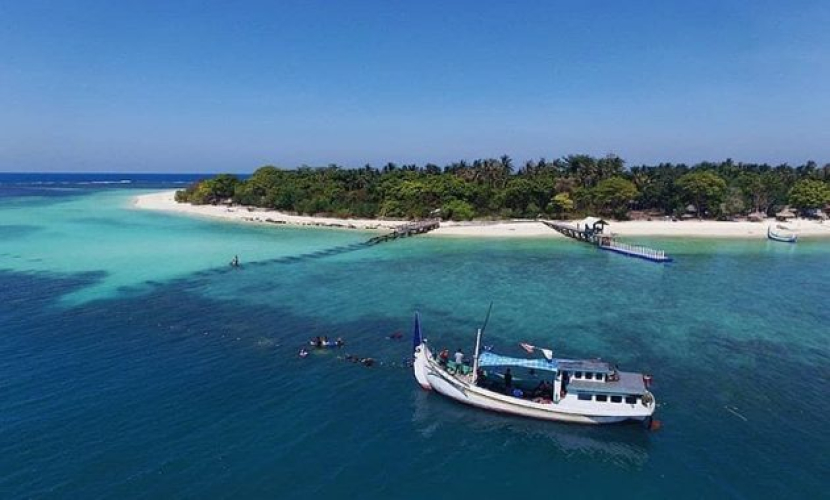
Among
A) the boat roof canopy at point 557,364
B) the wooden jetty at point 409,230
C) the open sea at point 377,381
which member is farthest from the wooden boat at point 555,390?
the wooden jetty at point 409,230

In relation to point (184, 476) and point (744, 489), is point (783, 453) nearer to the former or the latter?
point (744, 489)

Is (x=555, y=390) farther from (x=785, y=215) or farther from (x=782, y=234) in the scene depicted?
(x=785, y=215)

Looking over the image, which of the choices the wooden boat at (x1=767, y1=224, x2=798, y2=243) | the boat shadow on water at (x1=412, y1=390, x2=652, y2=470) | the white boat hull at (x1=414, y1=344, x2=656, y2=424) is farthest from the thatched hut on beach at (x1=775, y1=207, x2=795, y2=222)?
the boat shadow on water at (x1=412, y1=390, x2=652, y2=470)

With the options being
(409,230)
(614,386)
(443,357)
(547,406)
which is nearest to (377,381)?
(443,357)

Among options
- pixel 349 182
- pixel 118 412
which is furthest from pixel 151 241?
pixel 118 412

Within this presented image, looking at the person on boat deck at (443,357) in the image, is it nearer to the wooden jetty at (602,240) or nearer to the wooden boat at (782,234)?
the wooden jetty at (602,240)

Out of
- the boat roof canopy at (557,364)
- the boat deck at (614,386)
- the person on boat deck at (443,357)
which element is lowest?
the person on boat deck at (443,357)
